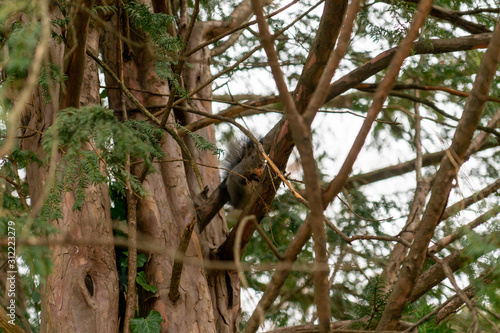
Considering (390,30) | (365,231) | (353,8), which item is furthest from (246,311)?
(353,8)

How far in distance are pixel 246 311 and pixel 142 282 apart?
2.02 meters

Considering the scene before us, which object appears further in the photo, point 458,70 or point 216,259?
point 458,70

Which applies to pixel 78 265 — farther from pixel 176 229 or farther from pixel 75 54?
pixel 75 54

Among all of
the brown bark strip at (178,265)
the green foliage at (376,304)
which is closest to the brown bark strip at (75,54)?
the brown bark strip at (178,265)

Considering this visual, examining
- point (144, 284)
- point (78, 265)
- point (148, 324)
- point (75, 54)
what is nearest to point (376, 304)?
point (148, 324)

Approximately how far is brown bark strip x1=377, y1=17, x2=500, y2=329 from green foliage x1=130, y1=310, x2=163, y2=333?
1.30m

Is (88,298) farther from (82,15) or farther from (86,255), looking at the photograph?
(82,15)

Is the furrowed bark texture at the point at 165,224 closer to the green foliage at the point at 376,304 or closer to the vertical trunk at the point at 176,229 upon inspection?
the vertical trunk at the point at 176,229

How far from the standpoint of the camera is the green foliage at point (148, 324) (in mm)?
2422

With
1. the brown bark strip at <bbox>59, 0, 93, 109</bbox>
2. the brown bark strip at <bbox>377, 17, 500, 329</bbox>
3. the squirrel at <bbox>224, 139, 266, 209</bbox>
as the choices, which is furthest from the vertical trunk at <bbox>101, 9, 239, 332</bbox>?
the brown bark strip at <bbox>377, 17, 500, 329</bbox>

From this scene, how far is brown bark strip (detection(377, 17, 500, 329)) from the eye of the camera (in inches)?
55.9

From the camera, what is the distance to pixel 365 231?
4.47 m

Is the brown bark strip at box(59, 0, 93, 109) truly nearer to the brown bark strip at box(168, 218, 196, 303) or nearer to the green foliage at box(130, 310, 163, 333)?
the brown bark strip at box(168, 218, 196, 303)

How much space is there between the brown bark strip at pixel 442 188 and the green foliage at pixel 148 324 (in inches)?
51.3
